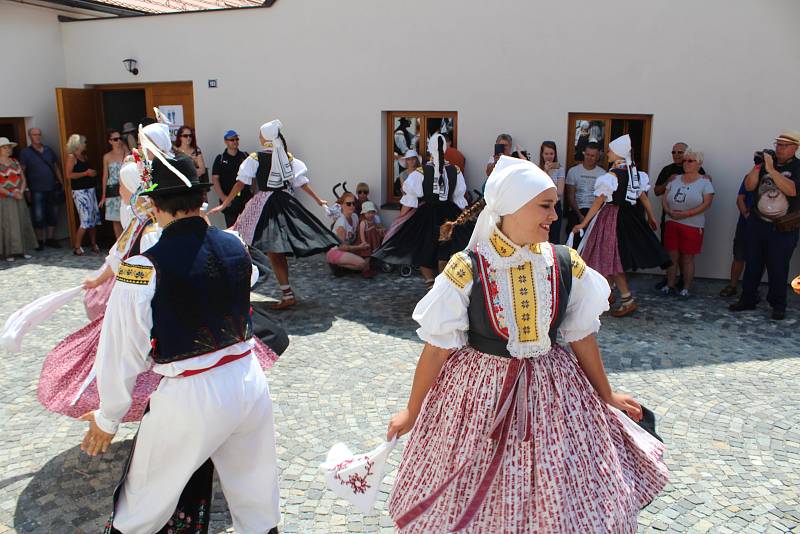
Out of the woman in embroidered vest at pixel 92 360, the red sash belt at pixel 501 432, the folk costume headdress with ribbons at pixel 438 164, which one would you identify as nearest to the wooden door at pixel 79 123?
the folk costume headdress with ribbons at pixel 438 164

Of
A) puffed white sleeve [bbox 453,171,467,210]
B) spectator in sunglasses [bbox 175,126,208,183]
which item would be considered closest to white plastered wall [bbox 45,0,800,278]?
spectator in sunglasses [bbox 175,126,208,183]

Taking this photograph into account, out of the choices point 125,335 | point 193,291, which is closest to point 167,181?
point 193,291

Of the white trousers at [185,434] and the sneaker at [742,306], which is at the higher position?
the white trousers at [185,434]

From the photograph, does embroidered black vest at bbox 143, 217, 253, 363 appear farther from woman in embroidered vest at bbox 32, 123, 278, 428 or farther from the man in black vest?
woman in embroidered vest at bbox 32, 123, 278, 428

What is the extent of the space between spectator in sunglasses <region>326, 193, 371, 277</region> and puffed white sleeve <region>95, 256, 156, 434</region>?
5.96 metres

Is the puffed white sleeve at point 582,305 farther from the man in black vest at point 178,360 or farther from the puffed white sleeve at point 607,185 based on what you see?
the puffed white sleeve at point 607,185

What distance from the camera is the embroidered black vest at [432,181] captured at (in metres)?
7.29

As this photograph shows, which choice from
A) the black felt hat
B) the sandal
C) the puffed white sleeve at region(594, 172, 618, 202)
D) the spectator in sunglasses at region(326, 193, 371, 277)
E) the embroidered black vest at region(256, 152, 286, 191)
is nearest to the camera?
the black felt hat

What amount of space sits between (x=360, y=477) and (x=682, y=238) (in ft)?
20.2

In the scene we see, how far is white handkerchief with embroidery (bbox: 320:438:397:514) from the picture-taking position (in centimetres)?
284

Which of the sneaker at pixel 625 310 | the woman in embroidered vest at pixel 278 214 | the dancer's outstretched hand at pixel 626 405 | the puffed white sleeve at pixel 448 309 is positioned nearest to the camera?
the puffed white sleeve at pixel 448 309

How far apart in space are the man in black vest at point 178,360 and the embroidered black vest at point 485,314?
3.01ft

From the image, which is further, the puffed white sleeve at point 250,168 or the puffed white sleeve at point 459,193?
the puffed white sleeve at point 459,193

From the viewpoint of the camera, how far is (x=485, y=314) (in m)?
2.61
